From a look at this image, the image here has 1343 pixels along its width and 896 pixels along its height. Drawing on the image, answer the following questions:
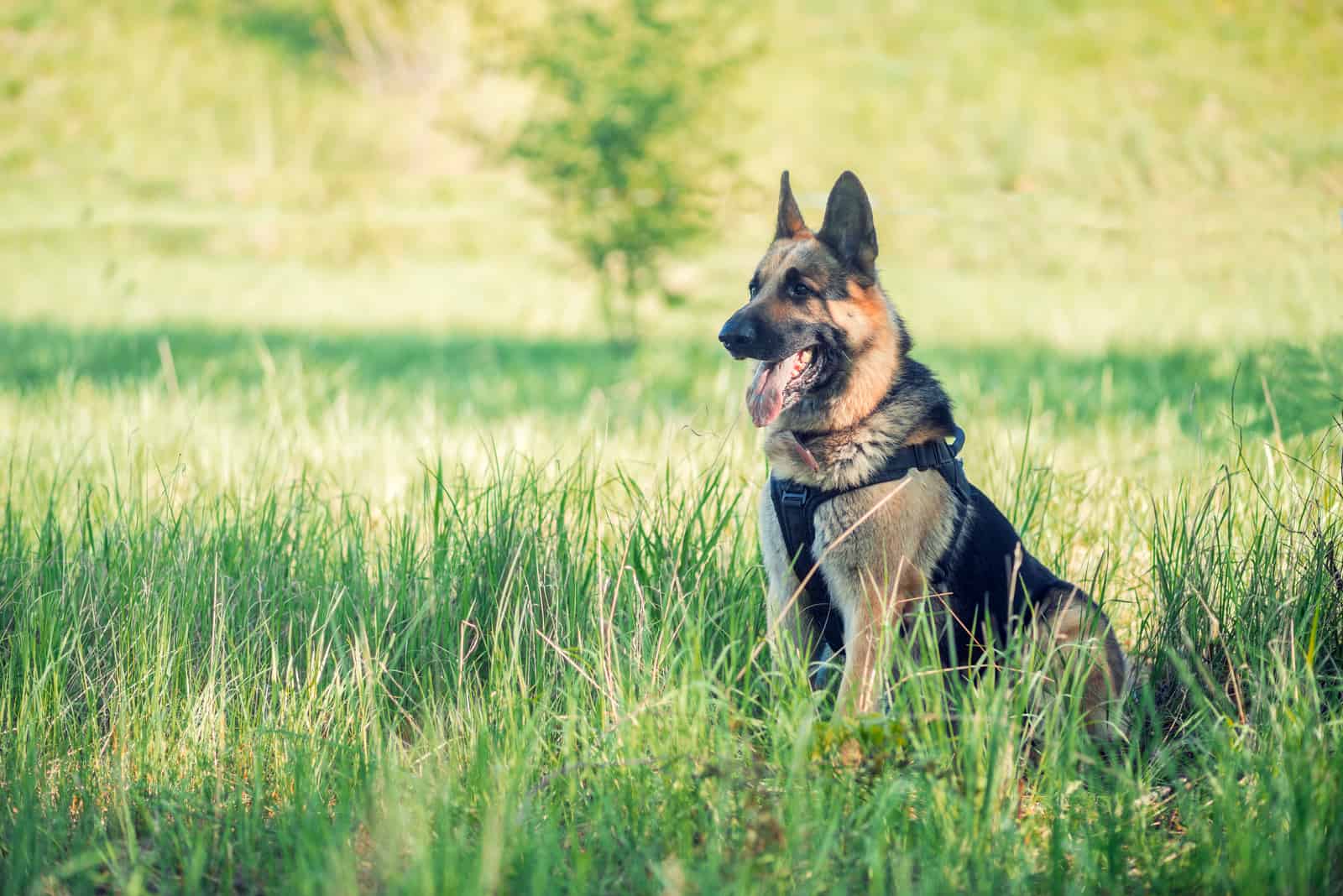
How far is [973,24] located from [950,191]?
32.7ft

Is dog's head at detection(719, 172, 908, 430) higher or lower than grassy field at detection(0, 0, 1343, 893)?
higher

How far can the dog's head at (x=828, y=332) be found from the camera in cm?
341

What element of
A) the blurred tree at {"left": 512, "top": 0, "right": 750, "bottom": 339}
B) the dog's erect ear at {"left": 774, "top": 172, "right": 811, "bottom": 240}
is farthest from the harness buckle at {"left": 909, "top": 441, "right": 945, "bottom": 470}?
the blurred tree at {"left": 512, "top": 0, "right": 750, "bottom": 339}

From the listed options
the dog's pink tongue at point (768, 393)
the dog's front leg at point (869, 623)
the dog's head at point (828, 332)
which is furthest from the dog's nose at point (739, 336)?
the dog's front leg at point (869, 623)

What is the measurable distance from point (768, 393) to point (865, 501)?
47 cm

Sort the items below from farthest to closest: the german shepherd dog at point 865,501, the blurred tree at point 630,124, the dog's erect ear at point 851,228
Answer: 1. the blurred tree at point 630,124
2. the dog's erect ear at point 851,228
3. the german shepherd dog at point 865,501

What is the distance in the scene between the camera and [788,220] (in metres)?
3.86

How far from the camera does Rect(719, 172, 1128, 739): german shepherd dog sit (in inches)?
120

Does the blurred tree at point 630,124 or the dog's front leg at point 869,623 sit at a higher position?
the blurred tree at point 630,124

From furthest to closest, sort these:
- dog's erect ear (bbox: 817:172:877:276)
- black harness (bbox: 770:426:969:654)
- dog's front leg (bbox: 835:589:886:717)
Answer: dog's erect ear (bbox: 817:172:877:276)
black harness (bbox: 770:426:969:654)
dog's front leg (bbox: 835:589:886:717)

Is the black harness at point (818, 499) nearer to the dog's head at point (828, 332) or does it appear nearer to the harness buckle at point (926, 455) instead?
the harness buckle at point (926, 455)

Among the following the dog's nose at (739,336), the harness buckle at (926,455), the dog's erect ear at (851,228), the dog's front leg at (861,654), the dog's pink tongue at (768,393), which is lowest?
the dog's front leg at (861,654)

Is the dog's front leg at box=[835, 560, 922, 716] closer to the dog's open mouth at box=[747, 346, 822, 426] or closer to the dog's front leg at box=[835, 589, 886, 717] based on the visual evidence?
the dog's front leg at box=[835, 589, 886, 717]

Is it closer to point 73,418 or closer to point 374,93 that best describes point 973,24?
point 374,93
